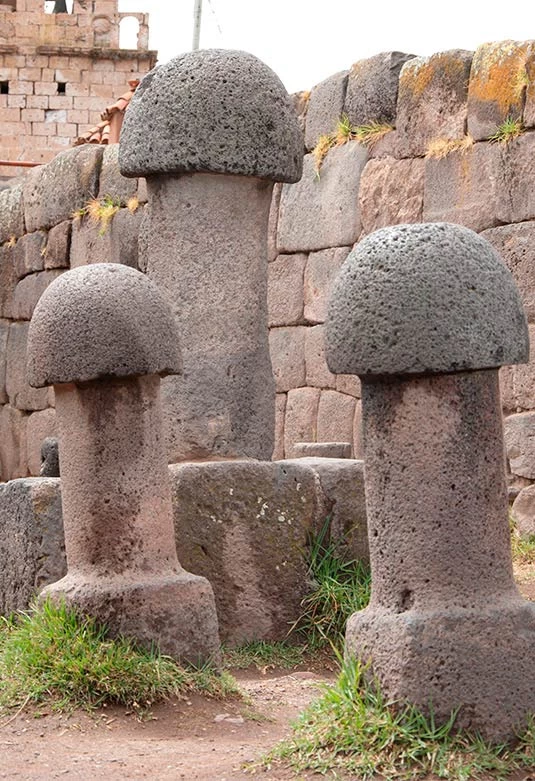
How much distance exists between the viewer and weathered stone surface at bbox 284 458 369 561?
6.46m

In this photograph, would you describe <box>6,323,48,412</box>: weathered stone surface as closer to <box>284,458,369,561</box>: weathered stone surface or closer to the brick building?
<box>284,458,369,561</box>: weathered stone surface

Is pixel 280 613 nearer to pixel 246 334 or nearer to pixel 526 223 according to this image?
pixel 246 334

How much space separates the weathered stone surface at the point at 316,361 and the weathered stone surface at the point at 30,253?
3862 mm

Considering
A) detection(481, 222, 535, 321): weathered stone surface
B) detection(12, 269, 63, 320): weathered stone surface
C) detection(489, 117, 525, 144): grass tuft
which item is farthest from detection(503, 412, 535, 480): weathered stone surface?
detection(12, 269, 63, 320): weathered stone surface

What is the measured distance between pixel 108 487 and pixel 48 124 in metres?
24.8

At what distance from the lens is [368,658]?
4.31m

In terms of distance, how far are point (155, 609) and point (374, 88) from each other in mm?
5133

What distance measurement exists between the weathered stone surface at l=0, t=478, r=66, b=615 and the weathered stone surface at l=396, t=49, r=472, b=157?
3.92m

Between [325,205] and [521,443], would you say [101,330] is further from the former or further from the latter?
[325,205]

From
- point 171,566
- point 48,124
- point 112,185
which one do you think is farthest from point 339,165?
point 48,124

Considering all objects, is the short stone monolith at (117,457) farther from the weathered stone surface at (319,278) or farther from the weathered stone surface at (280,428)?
the weathered stone surface at (280,428)

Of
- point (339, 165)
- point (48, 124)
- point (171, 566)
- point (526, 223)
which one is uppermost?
point (48, 124)

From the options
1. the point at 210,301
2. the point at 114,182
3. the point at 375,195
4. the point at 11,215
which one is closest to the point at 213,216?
the point at 210,301

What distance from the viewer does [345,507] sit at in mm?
6488
